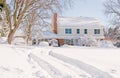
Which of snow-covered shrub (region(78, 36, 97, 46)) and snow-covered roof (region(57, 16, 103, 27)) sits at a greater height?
snow-covered roof (region(57, 16, 103, 27))

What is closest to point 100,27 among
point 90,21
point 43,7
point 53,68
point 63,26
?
point 90,21

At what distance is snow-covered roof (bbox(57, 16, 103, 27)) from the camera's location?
167 feet

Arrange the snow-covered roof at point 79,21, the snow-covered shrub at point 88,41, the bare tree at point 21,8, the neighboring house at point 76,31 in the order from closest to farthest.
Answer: the bare tree at point 21,8
the snow-covered shrub at point 88,41
the neighboring house at point 76,31
the snow-covered roof at point 79,21

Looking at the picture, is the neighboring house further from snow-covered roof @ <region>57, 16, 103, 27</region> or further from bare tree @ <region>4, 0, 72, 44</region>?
bare tree @ <region>4, 0, 72, 44</region>

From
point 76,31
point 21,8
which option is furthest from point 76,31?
point 21,8

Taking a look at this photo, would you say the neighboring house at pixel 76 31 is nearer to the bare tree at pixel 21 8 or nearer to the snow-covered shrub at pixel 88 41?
the snow-covered shrub at pixel 88 41

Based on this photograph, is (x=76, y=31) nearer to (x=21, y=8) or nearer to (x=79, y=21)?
(x=79, y=21)

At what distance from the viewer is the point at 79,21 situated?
5309 centimetres

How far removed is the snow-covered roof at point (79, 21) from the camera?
50794mm

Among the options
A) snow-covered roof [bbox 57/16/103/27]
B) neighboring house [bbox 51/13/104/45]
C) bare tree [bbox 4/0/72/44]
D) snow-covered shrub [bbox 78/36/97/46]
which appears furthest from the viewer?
snow-covered roof [bbox 57/16/103/27]

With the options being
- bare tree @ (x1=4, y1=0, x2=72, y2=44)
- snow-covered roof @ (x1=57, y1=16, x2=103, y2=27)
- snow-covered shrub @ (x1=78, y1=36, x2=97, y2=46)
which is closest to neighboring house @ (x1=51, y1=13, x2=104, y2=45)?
snow-covered roof @ (x1=57, y1=16, x2=103, y2=27)

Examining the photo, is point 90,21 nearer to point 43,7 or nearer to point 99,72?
point 43,7

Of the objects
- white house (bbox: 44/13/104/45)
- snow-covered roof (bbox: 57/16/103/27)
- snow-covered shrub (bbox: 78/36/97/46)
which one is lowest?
snow-covered shrub (bbox: 78/36/97/46)

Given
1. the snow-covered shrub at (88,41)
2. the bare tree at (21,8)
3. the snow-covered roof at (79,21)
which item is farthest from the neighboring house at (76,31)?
the bare tree at (21,8)
